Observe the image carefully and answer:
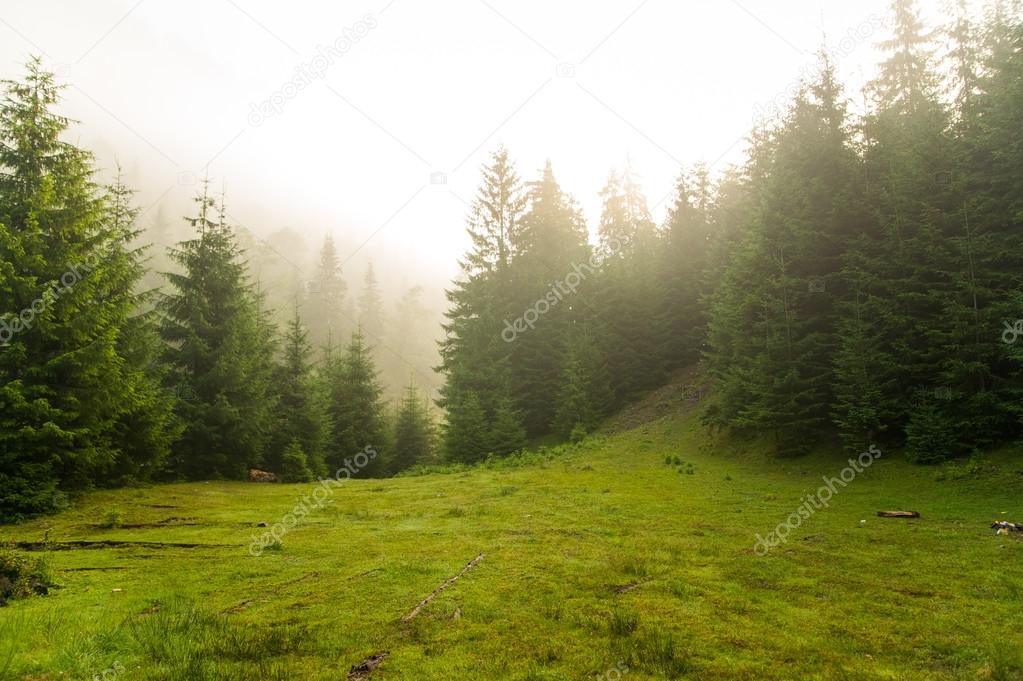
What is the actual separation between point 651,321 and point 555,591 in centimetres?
3155

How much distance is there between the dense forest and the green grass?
2846mm

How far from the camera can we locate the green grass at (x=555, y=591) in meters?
5.59

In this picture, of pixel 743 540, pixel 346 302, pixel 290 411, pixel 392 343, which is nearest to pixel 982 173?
pixel 743 540

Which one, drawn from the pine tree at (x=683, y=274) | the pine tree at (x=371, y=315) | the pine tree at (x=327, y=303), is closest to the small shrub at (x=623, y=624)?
the pine tree at (x=683, y=274)

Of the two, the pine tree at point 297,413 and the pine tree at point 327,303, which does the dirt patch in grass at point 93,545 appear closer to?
the pine tree at point 297,413

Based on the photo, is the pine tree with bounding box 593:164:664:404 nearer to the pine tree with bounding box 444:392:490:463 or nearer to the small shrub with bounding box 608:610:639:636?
the pine tree with bounding box 444:392:490:463

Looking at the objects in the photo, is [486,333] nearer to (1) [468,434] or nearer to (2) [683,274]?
(1) [468,434]

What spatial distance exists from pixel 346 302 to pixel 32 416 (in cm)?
9773

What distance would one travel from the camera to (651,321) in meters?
37.5

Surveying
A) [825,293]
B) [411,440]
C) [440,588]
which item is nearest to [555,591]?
[440,588]

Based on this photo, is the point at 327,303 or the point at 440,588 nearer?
the point at 440,588

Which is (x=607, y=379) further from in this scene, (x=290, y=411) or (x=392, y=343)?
(x=392, y=343)

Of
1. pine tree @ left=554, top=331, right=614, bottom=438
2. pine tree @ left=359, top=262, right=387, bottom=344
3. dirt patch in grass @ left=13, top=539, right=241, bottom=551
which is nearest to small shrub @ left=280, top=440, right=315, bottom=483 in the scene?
pine tree @ left=554, top=331, right=614, bottom=438

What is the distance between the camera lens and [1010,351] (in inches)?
582
